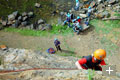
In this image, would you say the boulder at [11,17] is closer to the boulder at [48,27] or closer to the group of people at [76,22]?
the boulder at [48,27]

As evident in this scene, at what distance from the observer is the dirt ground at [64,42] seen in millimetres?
11758

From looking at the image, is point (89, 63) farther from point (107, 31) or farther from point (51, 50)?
point (107, 31)

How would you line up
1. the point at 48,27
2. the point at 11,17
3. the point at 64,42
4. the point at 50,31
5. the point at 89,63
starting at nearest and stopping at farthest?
the point at 89,63, the point at 64,42, the point at 50,31, the point at 48,27, the point at 11,17

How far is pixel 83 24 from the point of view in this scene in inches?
528

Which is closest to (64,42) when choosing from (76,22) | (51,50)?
(51,50)

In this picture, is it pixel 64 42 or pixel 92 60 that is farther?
pixel 64 42

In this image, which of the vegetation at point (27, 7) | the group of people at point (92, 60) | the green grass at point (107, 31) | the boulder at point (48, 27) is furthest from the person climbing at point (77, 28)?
the group of people at point (92, 60)

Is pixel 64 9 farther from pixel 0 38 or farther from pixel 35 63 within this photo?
pixel 35 63

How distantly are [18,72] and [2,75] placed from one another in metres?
0.58

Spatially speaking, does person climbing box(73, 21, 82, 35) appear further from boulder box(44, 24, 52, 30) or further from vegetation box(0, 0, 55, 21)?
vegetation box(0, 0, 55, 21)

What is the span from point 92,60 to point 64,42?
6.50 metres

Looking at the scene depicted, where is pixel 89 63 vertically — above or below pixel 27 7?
below

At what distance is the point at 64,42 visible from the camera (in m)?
12.4

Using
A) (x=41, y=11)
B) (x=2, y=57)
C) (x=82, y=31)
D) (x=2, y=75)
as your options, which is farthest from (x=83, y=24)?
(x=2, y=75)
